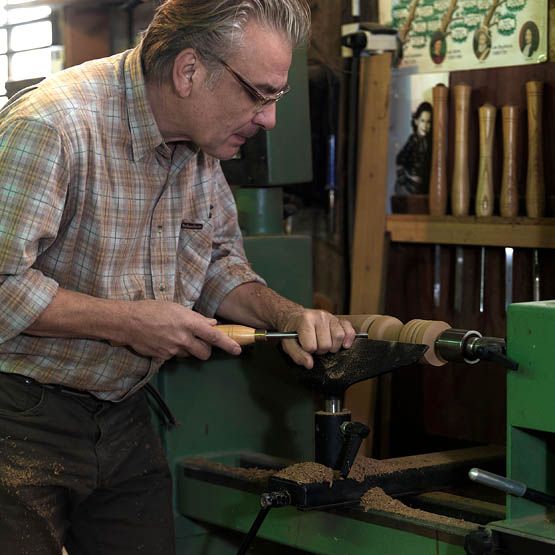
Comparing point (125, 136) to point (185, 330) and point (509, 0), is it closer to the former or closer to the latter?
point (185, 330)

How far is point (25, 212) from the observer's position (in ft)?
5.04

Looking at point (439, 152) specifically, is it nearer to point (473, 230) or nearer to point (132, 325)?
point (473, 230)

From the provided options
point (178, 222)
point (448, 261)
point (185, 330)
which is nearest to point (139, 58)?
point (178, 222)

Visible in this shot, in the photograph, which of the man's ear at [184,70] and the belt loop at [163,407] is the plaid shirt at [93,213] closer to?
the man's ear at [184,70]

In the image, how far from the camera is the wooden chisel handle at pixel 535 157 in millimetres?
2680

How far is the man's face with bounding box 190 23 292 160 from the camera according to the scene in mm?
1652

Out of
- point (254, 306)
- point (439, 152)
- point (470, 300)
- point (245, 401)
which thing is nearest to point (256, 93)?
point (254, 306)

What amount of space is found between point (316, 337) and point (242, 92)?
420mm

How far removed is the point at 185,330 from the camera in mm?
1651

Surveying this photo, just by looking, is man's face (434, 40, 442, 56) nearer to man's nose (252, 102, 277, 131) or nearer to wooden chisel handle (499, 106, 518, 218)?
wooden chisel handle (499, 106, 518, 218)

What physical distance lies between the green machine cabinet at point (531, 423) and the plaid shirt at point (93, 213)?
0.63 meters

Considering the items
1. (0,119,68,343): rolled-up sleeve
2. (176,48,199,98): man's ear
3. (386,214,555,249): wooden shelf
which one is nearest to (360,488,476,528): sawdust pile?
(0,119,68,343): rolled-up sleeve

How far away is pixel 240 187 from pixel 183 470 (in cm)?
64

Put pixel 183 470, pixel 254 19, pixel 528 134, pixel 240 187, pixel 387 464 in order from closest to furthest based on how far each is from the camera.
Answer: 1. pixel 254 19
2. pixel 387 464
3. pixel 183 470
4. pixel 240 187
5. pixel 528 134
